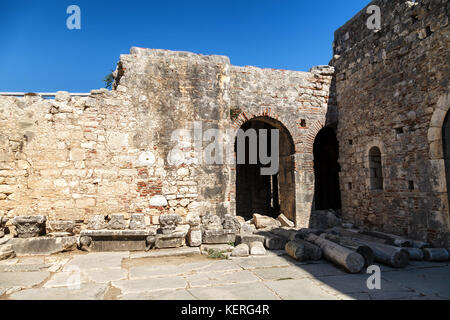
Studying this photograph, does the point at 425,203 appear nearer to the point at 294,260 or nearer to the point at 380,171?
the point at 380,171

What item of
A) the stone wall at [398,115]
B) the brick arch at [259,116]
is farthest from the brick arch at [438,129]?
the brick arch at [259,116]

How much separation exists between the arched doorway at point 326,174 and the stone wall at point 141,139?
4.04 m

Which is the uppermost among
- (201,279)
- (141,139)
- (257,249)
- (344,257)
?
(141,139)

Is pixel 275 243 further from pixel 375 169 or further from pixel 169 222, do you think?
pixel 375 169

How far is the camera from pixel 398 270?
200 inches

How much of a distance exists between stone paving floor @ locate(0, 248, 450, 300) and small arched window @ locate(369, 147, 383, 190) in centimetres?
327

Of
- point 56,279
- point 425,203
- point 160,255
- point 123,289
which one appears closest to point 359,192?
point 425,203

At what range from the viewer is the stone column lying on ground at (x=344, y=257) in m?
4.86

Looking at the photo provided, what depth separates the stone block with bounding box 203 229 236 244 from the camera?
6914 millimetres

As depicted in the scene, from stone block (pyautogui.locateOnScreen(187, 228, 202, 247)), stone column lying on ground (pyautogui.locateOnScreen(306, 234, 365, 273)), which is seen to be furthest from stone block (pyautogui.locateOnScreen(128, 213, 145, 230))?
stone column lying on ground (pyautogui.locateOnScreen(306, 234, 365, 273))

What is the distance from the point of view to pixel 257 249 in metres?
6.20

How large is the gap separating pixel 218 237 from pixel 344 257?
2862mm

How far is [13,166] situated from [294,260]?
6.49m

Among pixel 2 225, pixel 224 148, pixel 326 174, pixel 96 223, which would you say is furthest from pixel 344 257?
pixel 326 174
